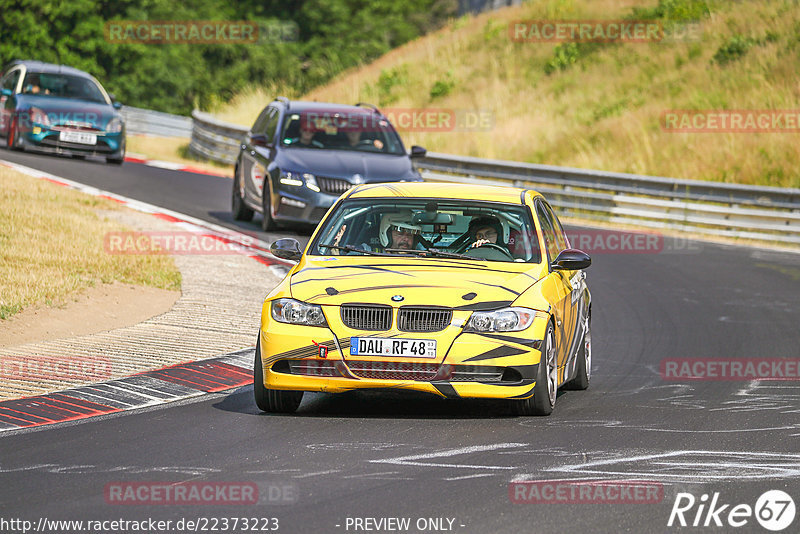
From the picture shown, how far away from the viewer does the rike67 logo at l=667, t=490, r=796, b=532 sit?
637cm

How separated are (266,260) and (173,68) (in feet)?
148

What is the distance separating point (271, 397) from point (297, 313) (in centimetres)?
61

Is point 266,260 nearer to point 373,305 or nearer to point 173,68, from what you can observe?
point 373,305

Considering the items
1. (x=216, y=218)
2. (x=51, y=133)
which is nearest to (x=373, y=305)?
(x=216, y=218)

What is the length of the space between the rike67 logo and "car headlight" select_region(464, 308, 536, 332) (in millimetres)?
2084

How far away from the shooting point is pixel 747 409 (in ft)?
32.2

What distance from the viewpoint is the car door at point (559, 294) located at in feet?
30.7

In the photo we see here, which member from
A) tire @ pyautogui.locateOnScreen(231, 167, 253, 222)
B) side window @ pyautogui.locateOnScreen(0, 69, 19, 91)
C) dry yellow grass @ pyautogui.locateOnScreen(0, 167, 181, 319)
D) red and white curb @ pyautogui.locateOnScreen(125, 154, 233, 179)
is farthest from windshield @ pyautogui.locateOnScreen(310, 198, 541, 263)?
red and white curb @ pyautogui.locateOnScreen(125, 154, 233, 179)

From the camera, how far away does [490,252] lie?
973 cm

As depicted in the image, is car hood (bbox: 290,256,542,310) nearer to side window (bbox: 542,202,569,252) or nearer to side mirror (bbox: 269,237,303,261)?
side mirror (bbox: 269,237,303,261)

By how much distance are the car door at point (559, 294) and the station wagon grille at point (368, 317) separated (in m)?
1.16

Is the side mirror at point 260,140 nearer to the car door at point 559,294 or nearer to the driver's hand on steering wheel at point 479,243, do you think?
the car door at point 559,294

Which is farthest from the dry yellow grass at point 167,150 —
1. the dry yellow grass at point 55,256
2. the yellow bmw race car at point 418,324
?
the yellow bmw race car at point 418,324

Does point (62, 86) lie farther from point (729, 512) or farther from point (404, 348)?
point (729, 512)
